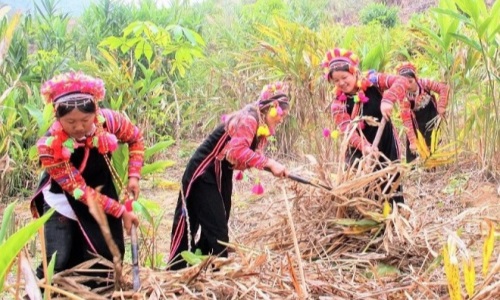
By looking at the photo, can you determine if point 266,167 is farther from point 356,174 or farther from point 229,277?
point 229,277

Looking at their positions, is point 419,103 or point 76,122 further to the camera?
point 419,103

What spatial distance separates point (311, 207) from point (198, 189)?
53 cm

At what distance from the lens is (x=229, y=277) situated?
153 cm

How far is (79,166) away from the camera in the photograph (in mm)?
2195

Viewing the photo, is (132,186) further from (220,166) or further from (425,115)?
(425,115)

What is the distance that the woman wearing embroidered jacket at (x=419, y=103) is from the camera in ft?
14.3

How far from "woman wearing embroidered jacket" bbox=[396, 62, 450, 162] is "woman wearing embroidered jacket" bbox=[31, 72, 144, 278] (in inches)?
99.9

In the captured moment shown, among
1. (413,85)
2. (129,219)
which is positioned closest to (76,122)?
(129,219)

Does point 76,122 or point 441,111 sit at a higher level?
point 76,122

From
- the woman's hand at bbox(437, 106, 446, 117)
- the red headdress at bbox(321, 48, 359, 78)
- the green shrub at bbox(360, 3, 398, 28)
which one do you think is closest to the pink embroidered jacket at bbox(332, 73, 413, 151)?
the red headdress at bbox(321, 48, 359, 78)

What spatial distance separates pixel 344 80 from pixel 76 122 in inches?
66.2

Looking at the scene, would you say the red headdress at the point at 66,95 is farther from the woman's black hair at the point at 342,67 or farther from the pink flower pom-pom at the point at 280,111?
the woman's black hair at the point at 342,67

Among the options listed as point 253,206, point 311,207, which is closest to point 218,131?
point 311,207

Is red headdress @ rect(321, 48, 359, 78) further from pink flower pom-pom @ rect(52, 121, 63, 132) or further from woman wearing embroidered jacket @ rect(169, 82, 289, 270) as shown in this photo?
pink flower pom-pom @ rect(52, 121, 63, 132)
